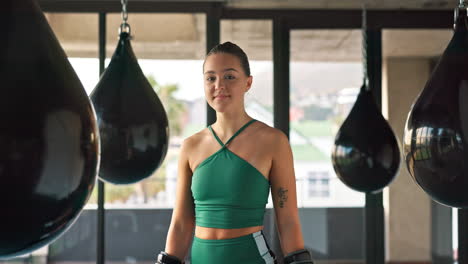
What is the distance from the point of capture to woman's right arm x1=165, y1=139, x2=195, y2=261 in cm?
148

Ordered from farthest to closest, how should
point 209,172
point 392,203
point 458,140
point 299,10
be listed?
point 392,203
point 299,10
point 209,172
point 458,140

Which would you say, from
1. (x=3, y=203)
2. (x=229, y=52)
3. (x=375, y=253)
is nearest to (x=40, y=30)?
(x=3, y=203)

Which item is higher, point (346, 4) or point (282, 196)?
point (346, 4)

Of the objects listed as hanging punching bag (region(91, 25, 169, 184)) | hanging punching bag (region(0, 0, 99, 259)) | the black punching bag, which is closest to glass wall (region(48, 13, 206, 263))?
the black punching bag

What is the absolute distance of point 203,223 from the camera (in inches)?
56.3

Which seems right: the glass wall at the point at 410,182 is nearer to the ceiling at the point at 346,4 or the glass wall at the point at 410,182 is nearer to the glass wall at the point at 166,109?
the ceiling at the point at 346,4

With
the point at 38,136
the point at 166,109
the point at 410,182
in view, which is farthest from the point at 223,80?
the point at 410,182

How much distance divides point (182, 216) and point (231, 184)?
198 mm

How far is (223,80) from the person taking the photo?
1411mm

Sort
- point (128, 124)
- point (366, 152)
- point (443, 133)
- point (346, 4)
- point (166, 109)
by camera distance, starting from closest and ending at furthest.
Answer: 1. point (443, 133)
2. point (128, 124)
3. point (366, 152)
4. point (346, 4)
5. point (166, 109)

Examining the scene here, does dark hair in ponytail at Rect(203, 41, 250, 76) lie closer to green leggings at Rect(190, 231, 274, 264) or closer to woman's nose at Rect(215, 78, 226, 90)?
woman's nose at Rect(215, 78, 226, 90)

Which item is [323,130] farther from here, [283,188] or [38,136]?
[38,136]

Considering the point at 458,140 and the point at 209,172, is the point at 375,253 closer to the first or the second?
the point at 209,172

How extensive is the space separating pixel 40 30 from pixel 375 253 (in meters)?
3.97
